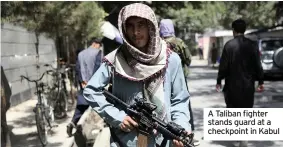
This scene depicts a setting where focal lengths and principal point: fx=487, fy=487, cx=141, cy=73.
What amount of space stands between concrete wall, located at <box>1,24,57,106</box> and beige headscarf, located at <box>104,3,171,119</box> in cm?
943

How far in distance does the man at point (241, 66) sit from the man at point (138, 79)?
3.70m

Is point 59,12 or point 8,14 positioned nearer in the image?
point 8,14

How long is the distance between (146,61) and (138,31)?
19cm

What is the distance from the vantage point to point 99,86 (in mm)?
3010

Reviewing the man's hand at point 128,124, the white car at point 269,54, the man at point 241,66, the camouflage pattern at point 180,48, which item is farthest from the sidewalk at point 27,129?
the white car at point 269,54

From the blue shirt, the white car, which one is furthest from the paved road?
the blue shirt

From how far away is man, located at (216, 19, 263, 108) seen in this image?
661 centimetres

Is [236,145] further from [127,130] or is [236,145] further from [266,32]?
[266,32]

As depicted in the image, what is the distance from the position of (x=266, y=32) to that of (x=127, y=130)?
26120mm

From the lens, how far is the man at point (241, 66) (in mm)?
6609

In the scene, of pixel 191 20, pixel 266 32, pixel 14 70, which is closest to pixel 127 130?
pixel 14 70

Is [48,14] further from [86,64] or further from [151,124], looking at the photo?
[151,124]

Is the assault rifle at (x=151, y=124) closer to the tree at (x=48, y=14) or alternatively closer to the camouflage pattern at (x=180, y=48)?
the camouflage pattern at (x=180, y=48)

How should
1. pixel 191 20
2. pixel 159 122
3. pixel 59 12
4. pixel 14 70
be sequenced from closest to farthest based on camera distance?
pixel 159 122 → pixel 59 12 → pixel 14 70 → pixel 191 20
